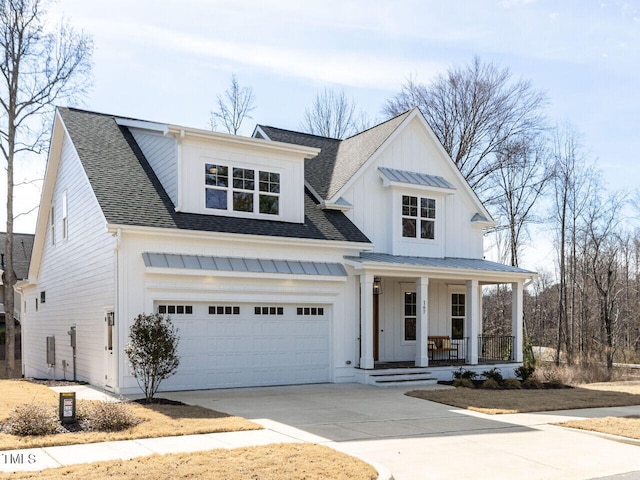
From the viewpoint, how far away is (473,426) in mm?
11867

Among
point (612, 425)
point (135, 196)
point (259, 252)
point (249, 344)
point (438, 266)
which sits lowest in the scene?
point (612, 425)

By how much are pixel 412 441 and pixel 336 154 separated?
1514 centimetres

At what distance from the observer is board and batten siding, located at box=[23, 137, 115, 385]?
16.8 meters

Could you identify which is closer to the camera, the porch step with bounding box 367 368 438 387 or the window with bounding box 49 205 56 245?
the porch step with bounding box 367 368 438 387

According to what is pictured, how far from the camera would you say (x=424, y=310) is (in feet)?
64.1

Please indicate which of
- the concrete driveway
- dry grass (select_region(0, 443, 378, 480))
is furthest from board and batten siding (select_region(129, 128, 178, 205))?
dry grass (select_region(0, 443, 378, 480))

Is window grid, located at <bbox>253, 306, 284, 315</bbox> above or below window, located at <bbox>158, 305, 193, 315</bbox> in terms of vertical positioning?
below

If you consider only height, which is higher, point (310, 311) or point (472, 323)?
point (310, 311)

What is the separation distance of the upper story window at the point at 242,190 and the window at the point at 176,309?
114 inches

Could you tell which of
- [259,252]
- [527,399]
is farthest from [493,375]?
[259,252]

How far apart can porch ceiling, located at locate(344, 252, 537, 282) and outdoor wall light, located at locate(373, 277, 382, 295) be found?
3.10 ft

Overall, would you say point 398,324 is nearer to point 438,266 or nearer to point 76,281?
point 438,266

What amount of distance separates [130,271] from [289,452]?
26.3 ft

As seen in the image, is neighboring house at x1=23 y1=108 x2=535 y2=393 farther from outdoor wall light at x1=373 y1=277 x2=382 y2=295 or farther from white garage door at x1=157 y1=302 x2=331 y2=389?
outdoor wall light at x1=373 y1=277 x2=382 y2=295
